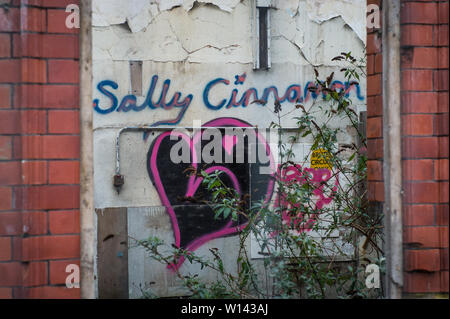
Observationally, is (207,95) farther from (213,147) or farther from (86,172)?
(86,172)

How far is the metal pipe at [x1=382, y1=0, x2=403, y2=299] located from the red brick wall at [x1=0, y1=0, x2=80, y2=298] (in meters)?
1.37

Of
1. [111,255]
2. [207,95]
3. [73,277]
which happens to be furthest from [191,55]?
[73,277]

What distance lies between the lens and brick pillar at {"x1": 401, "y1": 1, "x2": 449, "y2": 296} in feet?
7.60

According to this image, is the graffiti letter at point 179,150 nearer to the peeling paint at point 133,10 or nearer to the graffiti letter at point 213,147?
the graffiti letter at point 213,147

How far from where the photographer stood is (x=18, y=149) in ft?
7.09

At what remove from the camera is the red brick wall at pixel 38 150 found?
214cm

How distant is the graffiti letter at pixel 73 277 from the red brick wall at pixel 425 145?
1408 mm

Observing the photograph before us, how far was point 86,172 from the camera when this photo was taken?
7.31 ft

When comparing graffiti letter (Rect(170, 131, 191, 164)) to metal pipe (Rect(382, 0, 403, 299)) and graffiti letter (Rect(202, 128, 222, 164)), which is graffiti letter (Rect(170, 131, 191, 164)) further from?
metal pipe (Rect(382, 0, 403, 299))

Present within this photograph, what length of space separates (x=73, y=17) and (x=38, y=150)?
1.92ft

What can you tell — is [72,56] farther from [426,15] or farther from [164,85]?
[164,85]

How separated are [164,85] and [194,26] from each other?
2.53 feet

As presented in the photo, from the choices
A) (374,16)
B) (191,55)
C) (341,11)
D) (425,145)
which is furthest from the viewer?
(341,11)
